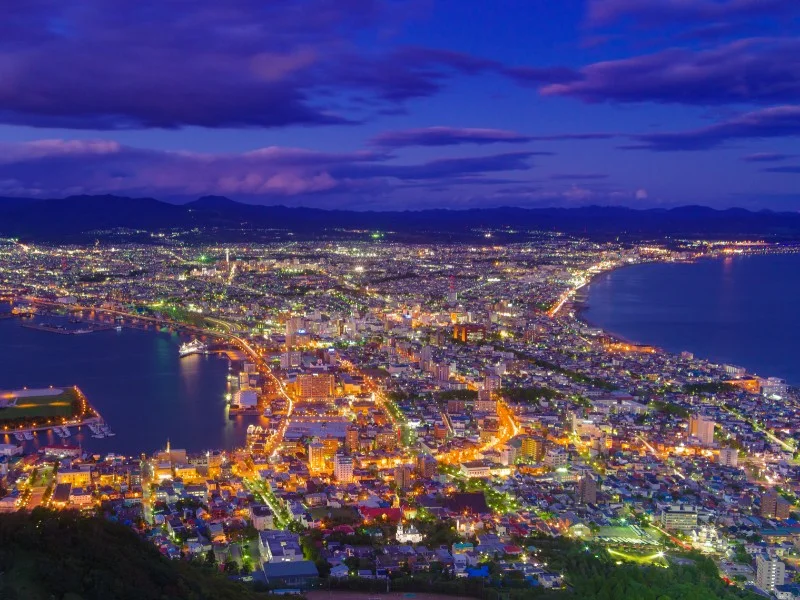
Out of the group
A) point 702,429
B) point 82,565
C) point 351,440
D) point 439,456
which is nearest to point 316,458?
point 351,440

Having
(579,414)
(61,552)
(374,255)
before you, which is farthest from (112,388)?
(374,255)

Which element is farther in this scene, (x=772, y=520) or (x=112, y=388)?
(x=112, y=388)

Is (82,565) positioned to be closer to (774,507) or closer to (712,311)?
(774,507)

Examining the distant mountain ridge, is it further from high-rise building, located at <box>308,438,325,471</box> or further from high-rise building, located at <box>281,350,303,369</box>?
high-rise building, located at <box>308,438,325,471</box>

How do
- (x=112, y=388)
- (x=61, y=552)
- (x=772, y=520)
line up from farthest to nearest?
(x=112, y=388) < (x=772, y=520) < (x=61, y=552)

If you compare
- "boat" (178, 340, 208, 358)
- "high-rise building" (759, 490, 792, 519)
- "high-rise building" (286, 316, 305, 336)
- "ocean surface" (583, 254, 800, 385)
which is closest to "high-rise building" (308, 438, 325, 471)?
"high-rise building" (759, 490, 792, 519)

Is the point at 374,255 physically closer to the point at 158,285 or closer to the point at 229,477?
the point at 158,285
